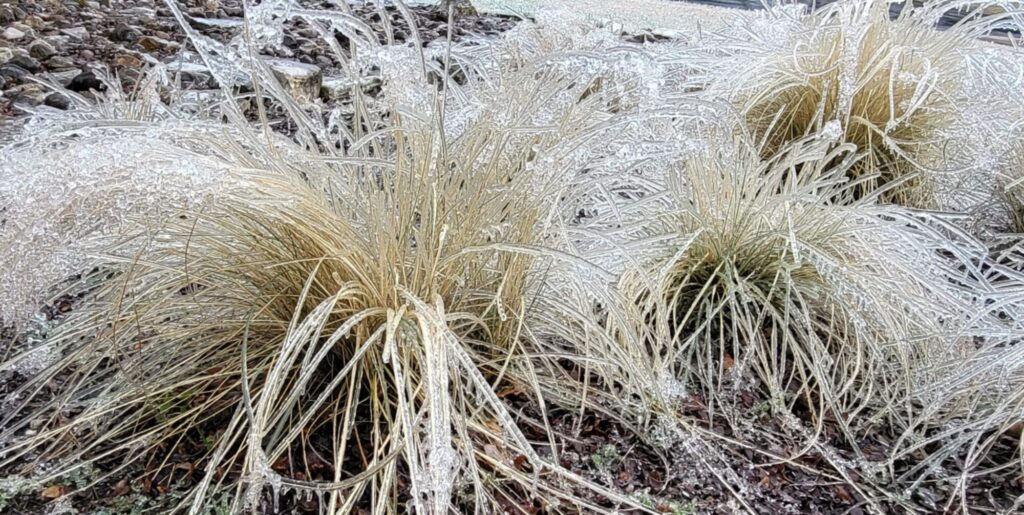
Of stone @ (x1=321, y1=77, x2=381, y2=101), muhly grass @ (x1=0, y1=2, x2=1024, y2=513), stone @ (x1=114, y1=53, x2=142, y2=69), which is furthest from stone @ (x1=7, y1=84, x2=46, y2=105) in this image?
muhly grass @ (x1=0, y1=2, x2=1024, y2=513)

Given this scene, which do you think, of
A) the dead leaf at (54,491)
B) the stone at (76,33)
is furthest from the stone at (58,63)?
the dead leaf at (54,491)

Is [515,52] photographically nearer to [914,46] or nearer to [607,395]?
[607,395]

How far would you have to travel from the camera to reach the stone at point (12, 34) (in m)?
3.74

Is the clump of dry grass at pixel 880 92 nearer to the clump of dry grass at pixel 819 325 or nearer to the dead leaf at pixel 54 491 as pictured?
the clump of dry grass at pixel 819 325

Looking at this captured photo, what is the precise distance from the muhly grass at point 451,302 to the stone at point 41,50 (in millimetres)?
2006

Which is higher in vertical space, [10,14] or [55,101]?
[10,14]

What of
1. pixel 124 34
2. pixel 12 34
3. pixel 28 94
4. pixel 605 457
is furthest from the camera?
pixel 124 34

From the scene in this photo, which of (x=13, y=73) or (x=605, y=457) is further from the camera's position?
(x=13, y=73)

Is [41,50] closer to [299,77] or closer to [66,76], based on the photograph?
[66,76]

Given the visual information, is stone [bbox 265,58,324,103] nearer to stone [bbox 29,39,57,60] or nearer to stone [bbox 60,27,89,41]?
stone [bbox 29,39,57,60]

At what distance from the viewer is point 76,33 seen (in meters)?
4.01

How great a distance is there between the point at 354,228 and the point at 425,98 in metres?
0.27

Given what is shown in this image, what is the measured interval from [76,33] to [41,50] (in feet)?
1.44

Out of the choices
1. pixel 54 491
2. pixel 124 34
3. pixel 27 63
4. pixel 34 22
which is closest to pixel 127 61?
pixel 27 63
